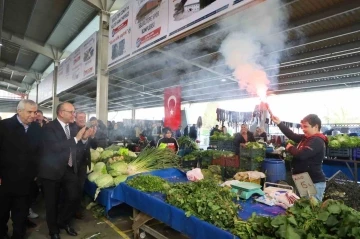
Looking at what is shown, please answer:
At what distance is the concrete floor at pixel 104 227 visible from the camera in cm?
354

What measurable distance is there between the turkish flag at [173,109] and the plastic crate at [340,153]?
448cm

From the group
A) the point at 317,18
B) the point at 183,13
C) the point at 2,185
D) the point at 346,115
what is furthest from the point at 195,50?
the point at 346,115

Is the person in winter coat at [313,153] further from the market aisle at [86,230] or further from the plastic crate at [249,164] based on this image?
the market aisle at [86,230]

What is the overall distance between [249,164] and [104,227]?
8.53 feet

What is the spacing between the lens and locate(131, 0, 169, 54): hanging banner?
485cm

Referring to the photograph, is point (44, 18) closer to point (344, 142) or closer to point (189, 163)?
point (189, 163)

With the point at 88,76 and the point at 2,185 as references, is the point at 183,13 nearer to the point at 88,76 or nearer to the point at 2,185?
the point at 2,185

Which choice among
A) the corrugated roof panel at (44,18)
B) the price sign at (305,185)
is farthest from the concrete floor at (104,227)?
the corrugated roof panel at (44,18)

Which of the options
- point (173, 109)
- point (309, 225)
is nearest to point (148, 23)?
point (173, 109)

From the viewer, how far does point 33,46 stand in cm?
1388

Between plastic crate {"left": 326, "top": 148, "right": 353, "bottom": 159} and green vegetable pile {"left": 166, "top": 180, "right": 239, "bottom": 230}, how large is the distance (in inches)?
193

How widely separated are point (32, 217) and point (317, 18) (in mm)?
6394

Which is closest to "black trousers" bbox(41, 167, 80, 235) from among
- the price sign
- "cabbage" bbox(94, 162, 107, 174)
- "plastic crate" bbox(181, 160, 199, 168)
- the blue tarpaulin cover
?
the blue tarpaulin cover

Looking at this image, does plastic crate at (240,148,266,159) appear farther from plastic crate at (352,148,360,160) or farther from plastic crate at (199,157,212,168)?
plastic crate at (352,148,360,160)
